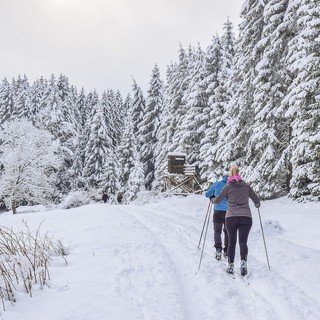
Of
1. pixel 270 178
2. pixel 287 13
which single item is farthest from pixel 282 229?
pixel 287 13

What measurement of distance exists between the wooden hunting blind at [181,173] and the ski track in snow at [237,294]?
20.2m

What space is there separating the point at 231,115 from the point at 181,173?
8219 millimetres

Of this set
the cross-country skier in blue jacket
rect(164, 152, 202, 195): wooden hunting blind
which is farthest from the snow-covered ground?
rect(164, 152, 202, 195): wooden hunting blind

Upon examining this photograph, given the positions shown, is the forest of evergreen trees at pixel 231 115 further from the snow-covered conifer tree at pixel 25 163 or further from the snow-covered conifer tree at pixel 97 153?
the snow-covered conifer tree at pixel 25 163

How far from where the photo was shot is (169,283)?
232 inches

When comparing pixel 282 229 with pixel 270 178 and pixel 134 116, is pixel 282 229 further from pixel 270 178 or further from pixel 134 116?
pixel 134 116

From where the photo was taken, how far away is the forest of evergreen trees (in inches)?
537

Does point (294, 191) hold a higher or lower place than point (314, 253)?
higher

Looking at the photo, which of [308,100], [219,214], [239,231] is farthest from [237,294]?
[308,100]

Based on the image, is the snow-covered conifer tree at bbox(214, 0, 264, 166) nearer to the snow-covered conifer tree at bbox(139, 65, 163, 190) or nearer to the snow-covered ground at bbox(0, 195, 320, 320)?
the snow-covered ground at bbox(0, 195, 320, 320)

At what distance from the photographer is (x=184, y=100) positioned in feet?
115

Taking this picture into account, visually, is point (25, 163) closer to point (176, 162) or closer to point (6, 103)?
point (176, 162)

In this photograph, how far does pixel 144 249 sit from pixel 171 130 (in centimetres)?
2956

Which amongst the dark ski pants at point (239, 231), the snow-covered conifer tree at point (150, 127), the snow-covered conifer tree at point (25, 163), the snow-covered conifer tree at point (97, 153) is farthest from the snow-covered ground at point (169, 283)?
the snow-covered conifer tree at point (97, 153)
